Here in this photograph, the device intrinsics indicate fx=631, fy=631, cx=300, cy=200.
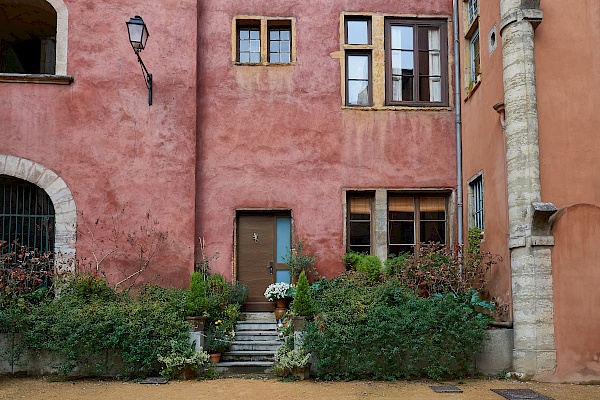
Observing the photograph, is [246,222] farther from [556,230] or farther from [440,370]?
[556,230]

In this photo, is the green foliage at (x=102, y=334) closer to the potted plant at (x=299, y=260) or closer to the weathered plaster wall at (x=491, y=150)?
the potted plant at (x=299, y=260)

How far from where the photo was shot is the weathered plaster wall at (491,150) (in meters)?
9.30

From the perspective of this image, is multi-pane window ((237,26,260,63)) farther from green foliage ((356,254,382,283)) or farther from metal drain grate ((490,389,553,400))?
metal drain grate ((490,389,553,400))

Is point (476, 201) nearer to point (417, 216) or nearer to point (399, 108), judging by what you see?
point (417, 216)

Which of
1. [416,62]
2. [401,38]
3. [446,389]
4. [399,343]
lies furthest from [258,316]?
[401,38]

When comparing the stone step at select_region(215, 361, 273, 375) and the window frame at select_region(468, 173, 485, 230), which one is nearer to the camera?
the stone step at select_region(215, 361, 273, 375)

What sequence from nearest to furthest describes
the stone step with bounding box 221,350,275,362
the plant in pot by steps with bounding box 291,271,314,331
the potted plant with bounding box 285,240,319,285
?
the plant in pot by steps with bounding box 291,271,314,331 < the stone step with bounding box 221,350,275,362 < the potted plant with bounding box 285,240,319,285

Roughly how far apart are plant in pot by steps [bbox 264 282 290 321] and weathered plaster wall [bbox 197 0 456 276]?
1.00 m

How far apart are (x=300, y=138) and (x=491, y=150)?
139 inches

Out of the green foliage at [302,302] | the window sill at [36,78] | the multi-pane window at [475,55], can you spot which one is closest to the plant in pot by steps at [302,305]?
the green foliage at [302,302]

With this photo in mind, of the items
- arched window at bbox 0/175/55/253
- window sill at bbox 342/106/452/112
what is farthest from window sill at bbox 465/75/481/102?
arched window at bbox 0/175/55/253

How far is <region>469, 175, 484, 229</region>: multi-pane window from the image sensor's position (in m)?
10.8

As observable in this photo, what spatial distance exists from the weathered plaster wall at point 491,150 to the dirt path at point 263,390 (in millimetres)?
1353

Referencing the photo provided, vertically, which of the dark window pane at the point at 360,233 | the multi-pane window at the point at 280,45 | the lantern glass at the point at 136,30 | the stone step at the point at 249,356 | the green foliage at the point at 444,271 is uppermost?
the multi-pane window at the point at 280,45
